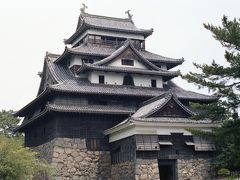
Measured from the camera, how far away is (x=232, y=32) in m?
22.8

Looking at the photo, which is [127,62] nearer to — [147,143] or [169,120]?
[169,120]

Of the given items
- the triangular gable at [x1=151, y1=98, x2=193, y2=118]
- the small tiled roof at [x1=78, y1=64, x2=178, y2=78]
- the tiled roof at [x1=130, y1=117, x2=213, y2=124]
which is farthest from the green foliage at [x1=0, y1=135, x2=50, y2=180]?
the small tiled roof at [x1=78, y1=64, x2=178, y2=78]

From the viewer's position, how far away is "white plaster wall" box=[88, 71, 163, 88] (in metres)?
32.5

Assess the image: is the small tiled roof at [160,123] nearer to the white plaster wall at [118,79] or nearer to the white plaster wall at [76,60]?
the white plaster wall at [118,79]

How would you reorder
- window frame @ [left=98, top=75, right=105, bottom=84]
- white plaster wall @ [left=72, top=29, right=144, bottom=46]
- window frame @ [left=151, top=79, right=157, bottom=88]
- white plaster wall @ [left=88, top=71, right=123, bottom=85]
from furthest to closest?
white plaster wall @ [left=72, top=29, right=144, bottom=46], window frame @ [left=151, top=79, right=157, bottom=88], window frame @ [left=98, top=75, right=105, bottom=84], white plaster wall @ [left=88, top=71, right=123, bottom=85]

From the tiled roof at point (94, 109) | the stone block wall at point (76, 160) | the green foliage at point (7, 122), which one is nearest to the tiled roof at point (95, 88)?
the tiled roof at point (94, 109)

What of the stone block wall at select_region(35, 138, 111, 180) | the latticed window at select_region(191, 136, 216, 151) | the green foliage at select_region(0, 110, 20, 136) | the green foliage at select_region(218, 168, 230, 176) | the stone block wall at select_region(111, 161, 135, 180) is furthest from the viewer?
the green foliage at select_region(0, 110, 20, 136)

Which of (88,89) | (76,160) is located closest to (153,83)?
(88,89)

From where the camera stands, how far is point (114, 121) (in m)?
30.2

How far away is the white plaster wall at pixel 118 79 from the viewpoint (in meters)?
32.5

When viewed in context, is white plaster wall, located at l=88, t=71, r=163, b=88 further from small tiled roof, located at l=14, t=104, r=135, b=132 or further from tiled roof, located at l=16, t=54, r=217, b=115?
small tiled roof, located at l=14, t=104, r=135, b=132

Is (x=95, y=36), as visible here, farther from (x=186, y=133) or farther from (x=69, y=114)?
(x=186, y=133)

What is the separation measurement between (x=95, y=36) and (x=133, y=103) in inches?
367

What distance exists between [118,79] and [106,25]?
26.6 feet
